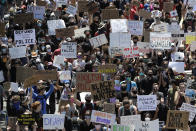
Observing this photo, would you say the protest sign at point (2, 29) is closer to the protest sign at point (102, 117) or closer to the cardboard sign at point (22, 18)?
the cardboard sign at point (22, 18)

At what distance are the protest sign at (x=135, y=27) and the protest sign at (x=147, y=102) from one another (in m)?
6.12

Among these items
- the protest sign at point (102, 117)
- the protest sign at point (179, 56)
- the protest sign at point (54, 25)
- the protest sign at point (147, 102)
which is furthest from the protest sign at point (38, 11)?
the protest sign at point (102, 117)

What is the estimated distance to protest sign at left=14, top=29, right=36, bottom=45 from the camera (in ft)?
74.1

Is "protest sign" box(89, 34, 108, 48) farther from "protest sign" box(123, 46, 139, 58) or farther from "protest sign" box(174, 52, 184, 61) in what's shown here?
"protest sign" box(174, 52, 184, 61)

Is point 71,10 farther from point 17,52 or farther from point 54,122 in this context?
point 54,122

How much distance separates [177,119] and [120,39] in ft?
20.7

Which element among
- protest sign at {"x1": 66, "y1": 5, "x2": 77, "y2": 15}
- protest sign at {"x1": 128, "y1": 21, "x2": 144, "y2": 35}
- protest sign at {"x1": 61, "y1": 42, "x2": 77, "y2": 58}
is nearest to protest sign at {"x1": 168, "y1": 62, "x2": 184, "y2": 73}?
protest sign at {"x1": 128, "y1": 21, "x2": 144, "y2": 35}

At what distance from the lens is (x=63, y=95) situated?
1884 centimetres

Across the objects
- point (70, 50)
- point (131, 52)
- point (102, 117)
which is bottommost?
point (102, 117)

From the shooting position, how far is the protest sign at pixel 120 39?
23.0m

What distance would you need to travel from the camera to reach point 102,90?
18.0m

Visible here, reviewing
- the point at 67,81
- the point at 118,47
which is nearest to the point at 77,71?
the point at 67,81

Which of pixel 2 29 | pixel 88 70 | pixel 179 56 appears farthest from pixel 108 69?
pixel 2 29

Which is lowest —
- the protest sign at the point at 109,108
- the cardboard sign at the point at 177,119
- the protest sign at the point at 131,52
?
the cardboard sign at the point at 177,119
